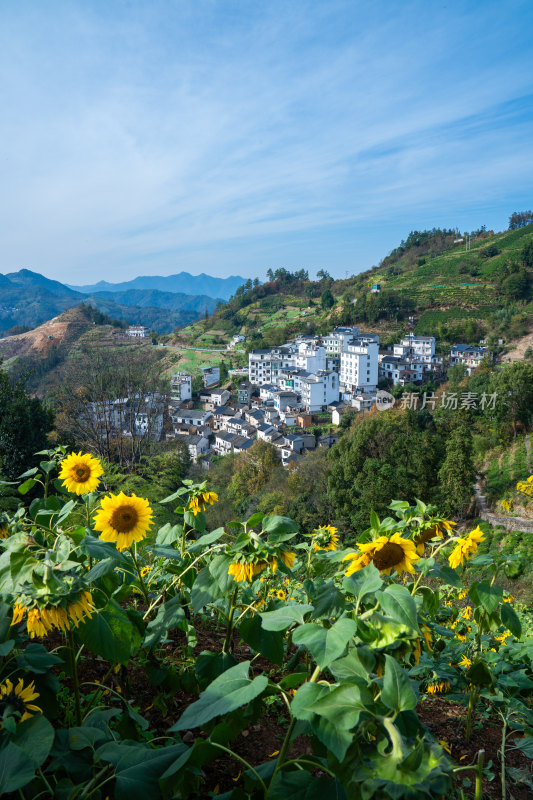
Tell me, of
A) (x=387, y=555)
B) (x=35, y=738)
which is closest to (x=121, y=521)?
(x=35, y=738)

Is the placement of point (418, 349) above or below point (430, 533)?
above

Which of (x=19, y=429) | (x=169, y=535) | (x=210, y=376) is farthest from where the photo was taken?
(x=210, y=376)

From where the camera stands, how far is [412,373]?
1265 inches

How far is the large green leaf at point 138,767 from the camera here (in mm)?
678

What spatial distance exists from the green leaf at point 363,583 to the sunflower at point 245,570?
9.5 inches

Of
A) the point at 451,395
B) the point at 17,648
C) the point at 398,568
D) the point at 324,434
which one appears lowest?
the point at 324,434

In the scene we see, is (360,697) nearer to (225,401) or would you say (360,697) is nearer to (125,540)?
(125,540)

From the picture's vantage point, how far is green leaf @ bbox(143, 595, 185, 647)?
1.02m

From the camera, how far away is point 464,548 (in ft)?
4.25

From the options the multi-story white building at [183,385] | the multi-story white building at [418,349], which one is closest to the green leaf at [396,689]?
the multi-story white building at [183,385]

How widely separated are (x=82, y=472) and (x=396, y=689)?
1386mm

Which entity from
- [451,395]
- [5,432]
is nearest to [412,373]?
[451,395]

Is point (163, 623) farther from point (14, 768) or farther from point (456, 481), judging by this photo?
point (456, 481)

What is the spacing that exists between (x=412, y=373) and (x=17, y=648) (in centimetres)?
3291
